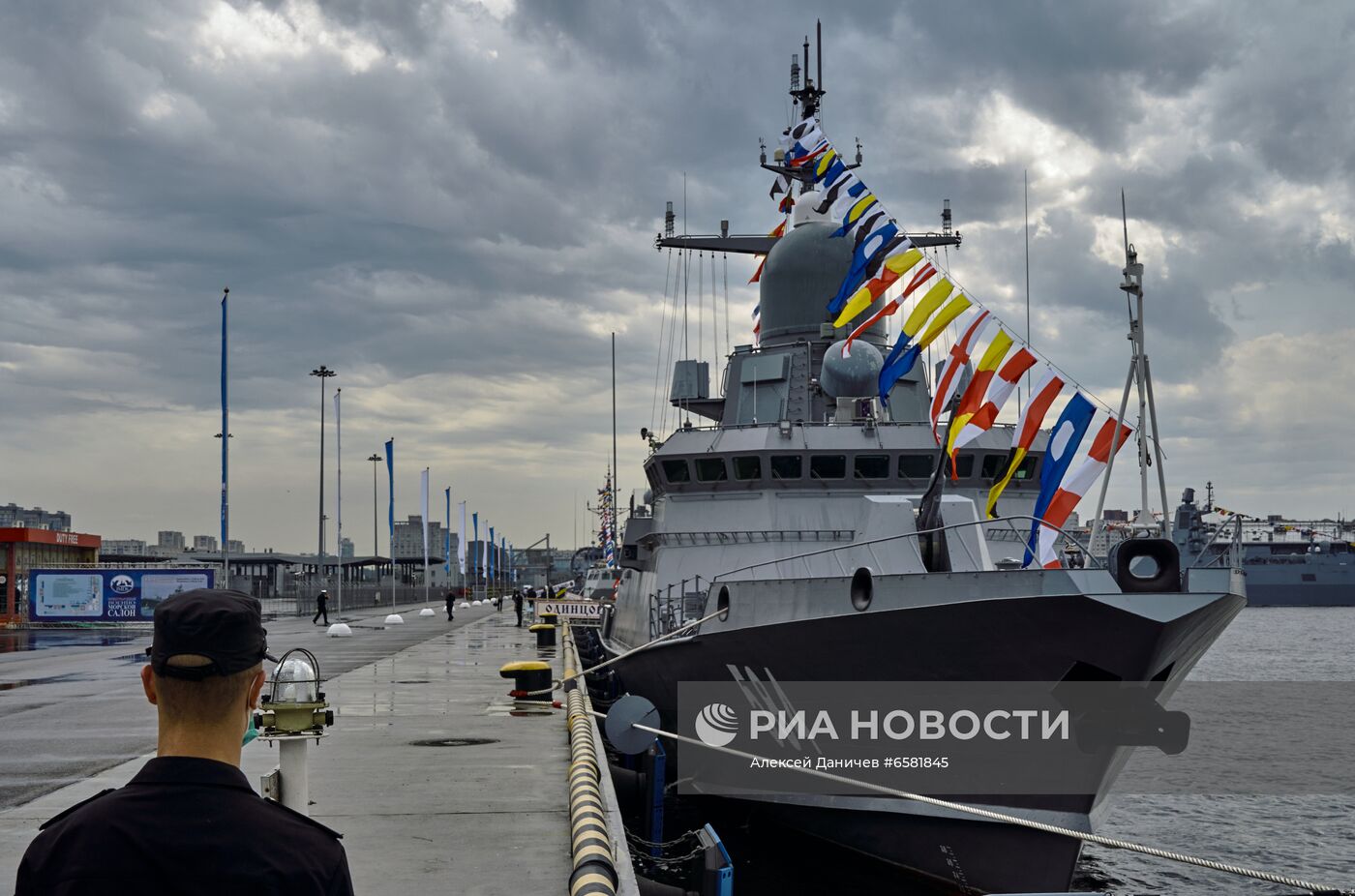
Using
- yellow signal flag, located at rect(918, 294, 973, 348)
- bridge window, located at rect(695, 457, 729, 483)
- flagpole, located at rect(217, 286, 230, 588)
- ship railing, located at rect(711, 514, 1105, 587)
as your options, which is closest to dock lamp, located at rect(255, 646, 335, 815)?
ship railing, located at rect(711, 514, 1105, 587)

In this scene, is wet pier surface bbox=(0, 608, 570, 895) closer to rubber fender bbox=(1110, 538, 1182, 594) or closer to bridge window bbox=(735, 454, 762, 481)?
bridge window bbox=(735, 454, 762, 481)

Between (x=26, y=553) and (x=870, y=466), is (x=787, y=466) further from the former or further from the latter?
(x=26, y=553)

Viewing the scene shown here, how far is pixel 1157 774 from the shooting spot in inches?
1006

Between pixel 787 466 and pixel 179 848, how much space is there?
15.5 meters

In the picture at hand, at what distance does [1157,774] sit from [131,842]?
27043 millimetres

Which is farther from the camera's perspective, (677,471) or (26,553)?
(26,553)

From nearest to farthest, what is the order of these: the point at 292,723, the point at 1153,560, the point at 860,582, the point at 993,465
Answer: the point at 292,723 < the point at 1153,560 < the point at 860,582 < the point at 993,465

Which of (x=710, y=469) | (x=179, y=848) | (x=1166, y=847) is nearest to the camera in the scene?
(x=179, y=848)

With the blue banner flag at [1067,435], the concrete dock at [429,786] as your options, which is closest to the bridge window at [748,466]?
the concrete dock at [429,786]

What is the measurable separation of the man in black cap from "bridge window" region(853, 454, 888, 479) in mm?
15274

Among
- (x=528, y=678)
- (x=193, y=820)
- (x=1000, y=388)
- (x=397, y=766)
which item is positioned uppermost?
(x=1000, y=388)

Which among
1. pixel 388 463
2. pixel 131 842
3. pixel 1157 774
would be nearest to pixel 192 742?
pixel 131 842

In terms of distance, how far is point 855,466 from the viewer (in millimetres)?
17344

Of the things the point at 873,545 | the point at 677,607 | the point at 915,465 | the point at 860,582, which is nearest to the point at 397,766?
the point at 860,582
